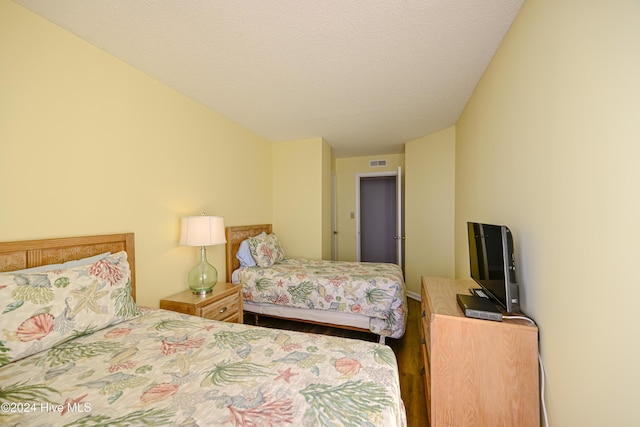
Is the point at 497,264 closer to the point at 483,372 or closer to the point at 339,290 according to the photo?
the point at 483,372

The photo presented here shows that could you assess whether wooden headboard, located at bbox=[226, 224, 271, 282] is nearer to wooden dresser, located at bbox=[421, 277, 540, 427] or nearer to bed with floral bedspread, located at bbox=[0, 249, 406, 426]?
bed with floral bedspread, located at bbox=[0, 249, 406, 426]

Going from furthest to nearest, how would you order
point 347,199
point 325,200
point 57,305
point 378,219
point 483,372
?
1. point 378,219
2. point 347,199
3. point 325,200
4. point 483,372
5. point 57,305

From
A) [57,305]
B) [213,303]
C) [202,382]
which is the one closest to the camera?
[202,382]

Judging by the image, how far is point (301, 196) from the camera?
12.2 feet

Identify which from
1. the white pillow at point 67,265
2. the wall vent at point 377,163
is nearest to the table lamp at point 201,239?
the white pillow at point 67,265

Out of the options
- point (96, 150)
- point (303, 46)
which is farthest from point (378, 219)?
point (96, 150)

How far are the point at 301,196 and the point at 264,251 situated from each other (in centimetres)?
113

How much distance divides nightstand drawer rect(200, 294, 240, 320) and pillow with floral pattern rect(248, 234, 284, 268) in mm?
645

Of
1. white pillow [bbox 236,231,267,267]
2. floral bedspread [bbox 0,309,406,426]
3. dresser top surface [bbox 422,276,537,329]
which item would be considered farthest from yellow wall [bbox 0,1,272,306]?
dresser top surface [bbox 422,276,537,329]

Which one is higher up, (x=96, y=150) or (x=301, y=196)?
(x=96, y=150)

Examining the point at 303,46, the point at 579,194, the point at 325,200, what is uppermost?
the point at 303,46

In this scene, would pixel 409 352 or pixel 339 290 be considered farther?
pixel 339 290

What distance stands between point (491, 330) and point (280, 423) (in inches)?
44.5

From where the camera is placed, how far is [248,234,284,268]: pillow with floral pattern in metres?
2.88
